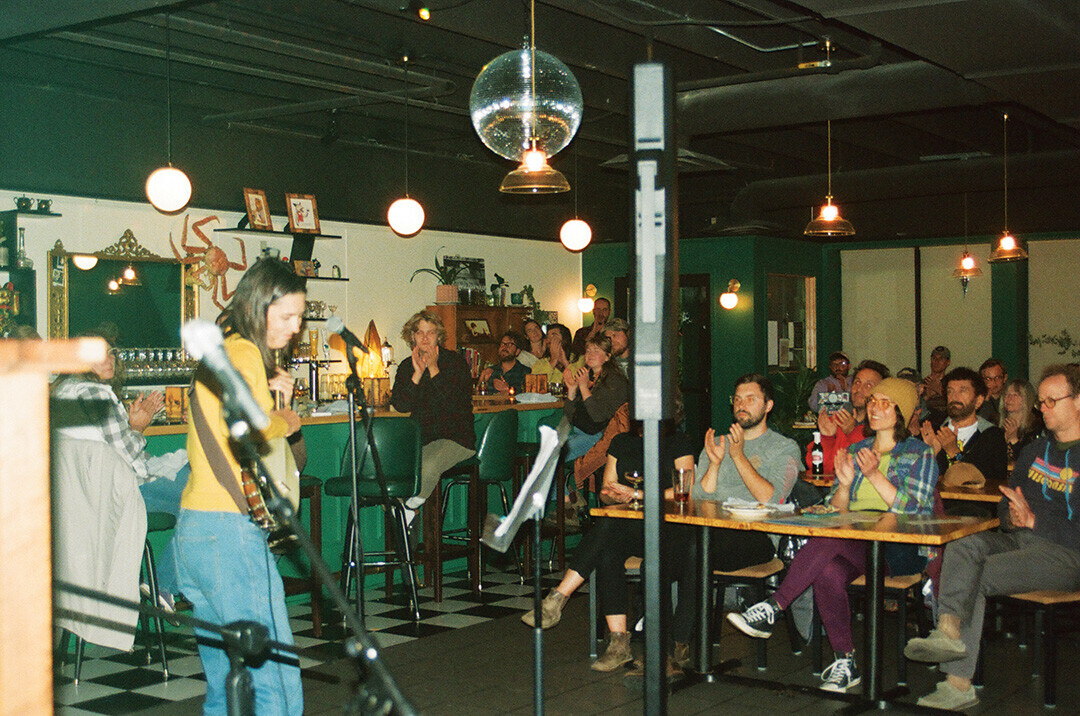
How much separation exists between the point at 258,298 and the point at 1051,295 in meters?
12.8

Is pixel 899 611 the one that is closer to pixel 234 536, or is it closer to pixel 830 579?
pixel 830 579

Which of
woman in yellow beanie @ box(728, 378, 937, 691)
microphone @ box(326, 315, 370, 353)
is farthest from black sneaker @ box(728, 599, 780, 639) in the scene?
microphone @ box(326, 315, 370, 353)

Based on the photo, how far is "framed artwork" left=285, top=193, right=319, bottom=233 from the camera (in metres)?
9.61

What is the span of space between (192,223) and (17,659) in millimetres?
8447

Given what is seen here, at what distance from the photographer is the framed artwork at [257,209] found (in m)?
9.23

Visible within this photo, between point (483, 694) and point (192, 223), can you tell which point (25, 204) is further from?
point (483, 694)

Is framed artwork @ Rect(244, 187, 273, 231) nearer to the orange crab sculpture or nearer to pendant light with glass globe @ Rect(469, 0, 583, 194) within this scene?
the orange crab sculpture

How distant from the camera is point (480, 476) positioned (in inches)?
269

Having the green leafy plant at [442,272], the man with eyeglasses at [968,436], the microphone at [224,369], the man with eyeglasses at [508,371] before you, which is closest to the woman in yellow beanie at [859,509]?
the man with eyeglasses at [968,436]

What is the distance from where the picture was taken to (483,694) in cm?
459

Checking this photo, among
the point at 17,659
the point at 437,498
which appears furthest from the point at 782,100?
the point at 17,659

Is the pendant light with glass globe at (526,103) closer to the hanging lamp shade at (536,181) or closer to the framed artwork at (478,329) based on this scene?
the hanging lamp shade at (536,181)

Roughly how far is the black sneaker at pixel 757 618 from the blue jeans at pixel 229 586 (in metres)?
2.38

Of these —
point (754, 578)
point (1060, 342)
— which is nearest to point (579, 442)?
point (754, 578)
